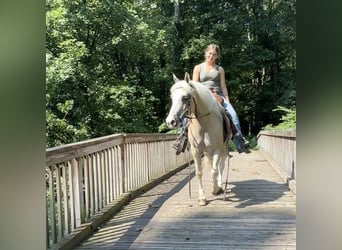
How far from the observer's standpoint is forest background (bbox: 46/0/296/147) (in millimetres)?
7621

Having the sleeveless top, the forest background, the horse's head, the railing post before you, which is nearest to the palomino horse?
the horse's head

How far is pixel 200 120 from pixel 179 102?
42cm

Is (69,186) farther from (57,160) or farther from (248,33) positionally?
(248,33)

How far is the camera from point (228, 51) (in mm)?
11781

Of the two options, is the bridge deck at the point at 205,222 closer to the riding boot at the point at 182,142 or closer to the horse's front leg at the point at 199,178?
the horse's front leg at the point at 199,178

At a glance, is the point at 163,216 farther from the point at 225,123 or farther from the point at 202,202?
the point at 225,123

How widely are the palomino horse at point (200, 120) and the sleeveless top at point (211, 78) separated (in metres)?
0.25

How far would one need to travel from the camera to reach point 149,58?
1096 centimetres

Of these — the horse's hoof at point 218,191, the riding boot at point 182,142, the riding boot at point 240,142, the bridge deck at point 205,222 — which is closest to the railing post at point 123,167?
the bridge deck at point 205,222

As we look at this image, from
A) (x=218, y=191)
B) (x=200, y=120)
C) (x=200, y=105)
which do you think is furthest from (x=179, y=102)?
(x=218, y=191)

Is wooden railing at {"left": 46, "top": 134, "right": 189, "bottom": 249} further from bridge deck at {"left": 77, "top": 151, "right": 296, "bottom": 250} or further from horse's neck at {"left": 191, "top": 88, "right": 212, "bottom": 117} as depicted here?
horse's neck at {"left": 191, "top": 88, "right": 212, "bottom": 117}
